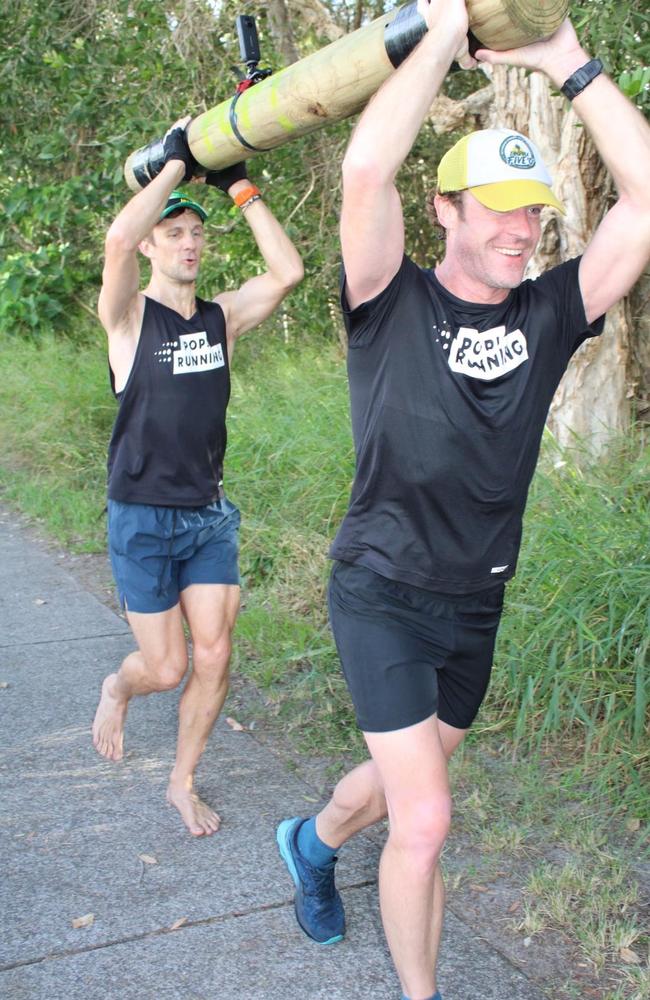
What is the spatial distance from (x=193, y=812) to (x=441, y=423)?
2003 mm

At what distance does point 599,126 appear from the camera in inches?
111

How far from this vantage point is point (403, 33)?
2736 mm

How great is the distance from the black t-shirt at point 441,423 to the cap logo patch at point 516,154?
0.32 metres

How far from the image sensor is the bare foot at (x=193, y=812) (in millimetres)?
4055

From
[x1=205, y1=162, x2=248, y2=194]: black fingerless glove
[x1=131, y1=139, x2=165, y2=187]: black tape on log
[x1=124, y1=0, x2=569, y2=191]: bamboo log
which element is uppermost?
[x1=124, y1=0, x2=569, y2=191]: bamboo log

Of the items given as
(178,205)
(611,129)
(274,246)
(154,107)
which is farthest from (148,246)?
(154,107)

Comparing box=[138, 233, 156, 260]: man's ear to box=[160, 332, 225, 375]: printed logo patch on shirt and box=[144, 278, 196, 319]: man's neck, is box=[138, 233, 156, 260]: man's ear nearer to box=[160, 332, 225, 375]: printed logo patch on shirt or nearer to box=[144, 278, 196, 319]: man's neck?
box=[144, 278, 196, 319]: man's neck

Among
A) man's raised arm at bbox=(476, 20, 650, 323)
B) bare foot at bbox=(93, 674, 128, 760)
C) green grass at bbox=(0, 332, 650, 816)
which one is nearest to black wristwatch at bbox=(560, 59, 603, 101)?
man's raised arm at bbox=(476, 20, 650, 323)

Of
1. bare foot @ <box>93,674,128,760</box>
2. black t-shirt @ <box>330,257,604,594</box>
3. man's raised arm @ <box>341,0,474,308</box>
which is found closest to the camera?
man's raised arm @ <box>341,0,474,308</box>

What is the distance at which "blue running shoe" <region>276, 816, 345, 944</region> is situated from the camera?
3340 mm

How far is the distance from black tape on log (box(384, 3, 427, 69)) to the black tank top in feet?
5.44

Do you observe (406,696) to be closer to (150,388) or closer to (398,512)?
(398,512)

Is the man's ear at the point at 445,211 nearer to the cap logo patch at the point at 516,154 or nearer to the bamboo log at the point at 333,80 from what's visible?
the cap logo patch at the point at 516,154

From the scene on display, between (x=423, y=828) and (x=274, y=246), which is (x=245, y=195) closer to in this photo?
(x=274, y=246)
